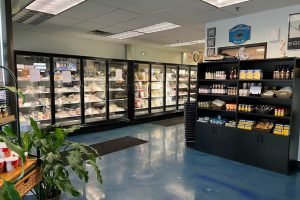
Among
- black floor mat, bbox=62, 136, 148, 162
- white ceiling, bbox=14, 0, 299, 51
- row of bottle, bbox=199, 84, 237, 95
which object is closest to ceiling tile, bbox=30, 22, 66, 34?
white ceiling, bbox=14, 0, 299, 51

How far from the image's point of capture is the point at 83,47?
22.7 feet

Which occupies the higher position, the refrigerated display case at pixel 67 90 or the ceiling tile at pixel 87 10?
the ceiling tile at pixel 87 10

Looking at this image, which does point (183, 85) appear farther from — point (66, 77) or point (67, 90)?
point (66, 77)

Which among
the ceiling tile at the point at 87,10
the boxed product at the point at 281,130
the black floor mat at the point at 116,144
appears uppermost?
the ceiling tile at the point at 87,10

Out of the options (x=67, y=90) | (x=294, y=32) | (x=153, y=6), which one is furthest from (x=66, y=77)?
(x=294, y=32)

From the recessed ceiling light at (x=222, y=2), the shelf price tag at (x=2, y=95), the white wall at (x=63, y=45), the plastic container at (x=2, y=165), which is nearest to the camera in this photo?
the plastic container at (x=2, y=165)

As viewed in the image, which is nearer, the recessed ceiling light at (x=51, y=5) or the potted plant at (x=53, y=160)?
the potted plant at (x=53, y=160)

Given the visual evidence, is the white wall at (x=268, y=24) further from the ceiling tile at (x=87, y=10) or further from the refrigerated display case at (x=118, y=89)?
the refrigerated display case at (x=118, y=89)

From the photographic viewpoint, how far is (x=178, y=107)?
8812 millimetres

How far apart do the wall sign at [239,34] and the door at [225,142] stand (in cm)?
183

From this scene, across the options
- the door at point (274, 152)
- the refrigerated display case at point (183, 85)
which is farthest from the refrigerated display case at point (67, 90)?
the door at point (274, 152)

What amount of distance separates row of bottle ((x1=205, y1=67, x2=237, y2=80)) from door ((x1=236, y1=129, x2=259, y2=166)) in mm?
1090

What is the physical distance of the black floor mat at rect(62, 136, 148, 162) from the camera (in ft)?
14.8

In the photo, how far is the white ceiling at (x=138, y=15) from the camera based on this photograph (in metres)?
3.65
